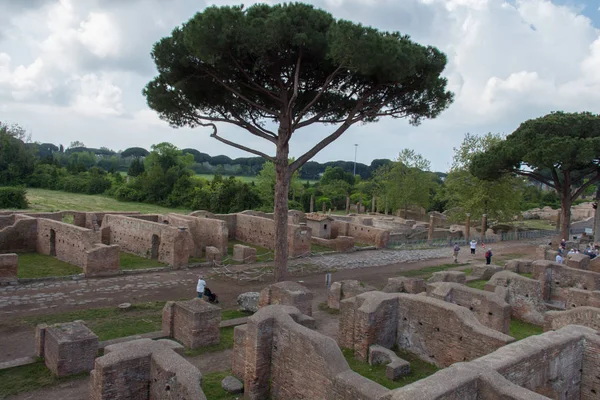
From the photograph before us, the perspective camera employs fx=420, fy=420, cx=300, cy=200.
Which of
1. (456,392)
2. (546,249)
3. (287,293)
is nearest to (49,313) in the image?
(287,293)

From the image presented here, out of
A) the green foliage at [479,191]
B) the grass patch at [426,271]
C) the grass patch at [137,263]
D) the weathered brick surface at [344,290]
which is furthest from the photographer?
the green foliage at [479,191]

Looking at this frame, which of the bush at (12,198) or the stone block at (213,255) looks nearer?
the stone block at (213,255)

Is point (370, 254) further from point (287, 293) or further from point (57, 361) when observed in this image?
point (57, 361)

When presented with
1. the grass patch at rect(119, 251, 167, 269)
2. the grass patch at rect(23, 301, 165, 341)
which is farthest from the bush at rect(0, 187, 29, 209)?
the grass patch at rect(23, 301, 165, 341)

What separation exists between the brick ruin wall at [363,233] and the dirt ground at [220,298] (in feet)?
12.7

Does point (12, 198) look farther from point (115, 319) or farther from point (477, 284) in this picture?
point (477, 284)

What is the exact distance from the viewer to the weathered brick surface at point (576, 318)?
9188mm

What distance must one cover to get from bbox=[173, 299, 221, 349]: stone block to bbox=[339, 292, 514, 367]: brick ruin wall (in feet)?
9.53

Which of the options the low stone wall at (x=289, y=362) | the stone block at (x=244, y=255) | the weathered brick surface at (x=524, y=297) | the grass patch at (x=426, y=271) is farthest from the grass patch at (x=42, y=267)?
the weathered brick surface at (x=524, y=297)

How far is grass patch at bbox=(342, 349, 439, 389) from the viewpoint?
788 cm

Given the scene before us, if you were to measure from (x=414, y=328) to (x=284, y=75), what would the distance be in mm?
9813

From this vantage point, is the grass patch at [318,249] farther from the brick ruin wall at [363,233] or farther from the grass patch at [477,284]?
the grass patch at [477,284]

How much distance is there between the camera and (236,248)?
19.5m

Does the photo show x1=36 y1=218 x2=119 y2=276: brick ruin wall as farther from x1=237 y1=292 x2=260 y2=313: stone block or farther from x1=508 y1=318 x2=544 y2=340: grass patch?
x1=508 y1=318 x2=544 y2=340: grass patch
